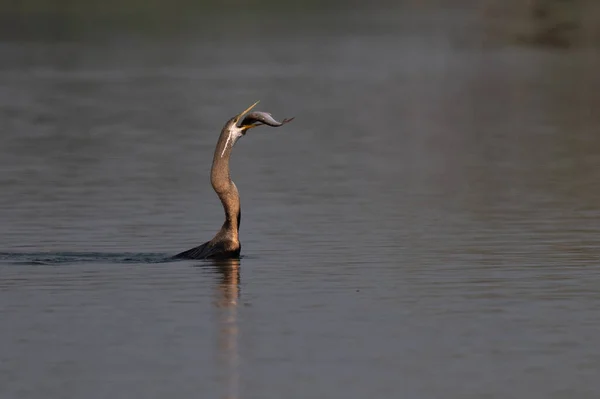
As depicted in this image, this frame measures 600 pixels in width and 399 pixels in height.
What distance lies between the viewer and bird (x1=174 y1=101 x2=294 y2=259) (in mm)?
17188

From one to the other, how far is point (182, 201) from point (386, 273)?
282 inches

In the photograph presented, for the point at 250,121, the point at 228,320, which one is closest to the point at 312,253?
the point at 250,121

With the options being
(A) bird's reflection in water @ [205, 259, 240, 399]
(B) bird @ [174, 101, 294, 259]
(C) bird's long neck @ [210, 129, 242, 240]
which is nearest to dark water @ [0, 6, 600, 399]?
(A) bird's reflection in water @ [205, 259, 240, 399]

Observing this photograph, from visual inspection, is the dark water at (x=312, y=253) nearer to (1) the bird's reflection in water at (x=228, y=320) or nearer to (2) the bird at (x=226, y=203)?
(1) the bird's reflection in water at (x=228, y=320)

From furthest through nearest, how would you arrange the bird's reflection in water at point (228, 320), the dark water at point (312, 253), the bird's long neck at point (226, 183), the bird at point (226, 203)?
the bird's long neck at point (226, 183) < the bird at point (226, 203) < the dark water at point (312, 253) < the bird's reflection in water at point (228, 320)

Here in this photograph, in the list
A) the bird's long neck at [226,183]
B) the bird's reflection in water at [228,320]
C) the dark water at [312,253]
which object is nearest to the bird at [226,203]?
the bird's long neck at [226,183]

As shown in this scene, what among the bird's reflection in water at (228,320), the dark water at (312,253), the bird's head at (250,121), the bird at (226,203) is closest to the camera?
the bird's reflection in water at (228,320)

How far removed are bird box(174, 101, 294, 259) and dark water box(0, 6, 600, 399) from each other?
0.31m

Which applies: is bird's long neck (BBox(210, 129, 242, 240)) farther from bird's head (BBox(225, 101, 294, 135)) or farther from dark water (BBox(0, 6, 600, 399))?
dark water (BBox(0, 6, 600, 399))

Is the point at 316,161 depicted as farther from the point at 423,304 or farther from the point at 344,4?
the point at 344,4

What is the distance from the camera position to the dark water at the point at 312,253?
12.2m

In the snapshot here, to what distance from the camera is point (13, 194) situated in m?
24.0

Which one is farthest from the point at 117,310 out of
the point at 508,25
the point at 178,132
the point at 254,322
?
the point at 508,25

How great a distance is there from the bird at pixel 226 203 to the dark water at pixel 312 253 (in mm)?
308
